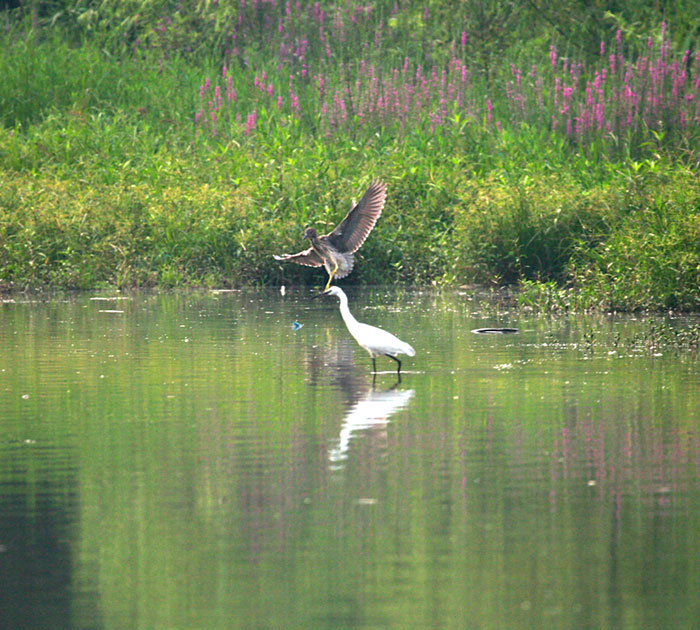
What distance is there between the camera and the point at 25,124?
25875 mm

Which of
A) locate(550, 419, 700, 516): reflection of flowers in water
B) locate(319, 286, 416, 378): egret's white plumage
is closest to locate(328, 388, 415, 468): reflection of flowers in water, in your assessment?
locate(319, 286, 416, 378): egret's white plumage

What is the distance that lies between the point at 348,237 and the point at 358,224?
0.19m

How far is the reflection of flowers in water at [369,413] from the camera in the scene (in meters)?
8.75

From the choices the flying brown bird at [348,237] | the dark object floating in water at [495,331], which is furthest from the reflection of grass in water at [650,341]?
the flying brown bird at [348,237]

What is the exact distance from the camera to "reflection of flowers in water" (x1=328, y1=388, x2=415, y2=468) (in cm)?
875

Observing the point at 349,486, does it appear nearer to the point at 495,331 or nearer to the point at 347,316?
the point at 347,316

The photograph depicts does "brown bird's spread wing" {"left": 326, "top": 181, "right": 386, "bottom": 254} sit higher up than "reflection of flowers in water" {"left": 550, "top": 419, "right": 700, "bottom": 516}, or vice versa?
"brown bird's spread wing" {"left": 326, "top": 181, "right": 386, "bottom": 254}

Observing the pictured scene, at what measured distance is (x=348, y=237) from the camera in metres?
19.0

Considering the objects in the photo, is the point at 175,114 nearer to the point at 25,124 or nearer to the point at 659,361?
the point at 25,124

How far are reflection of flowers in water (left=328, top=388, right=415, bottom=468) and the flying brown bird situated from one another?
7588 millimetres

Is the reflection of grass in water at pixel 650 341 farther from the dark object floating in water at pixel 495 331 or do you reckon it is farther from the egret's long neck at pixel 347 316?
the egret's long neck at pixel 347 316

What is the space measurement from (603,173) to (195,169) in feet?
18.7

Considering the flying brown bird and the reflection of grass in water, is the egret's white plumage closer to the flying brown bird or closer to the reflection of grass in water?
the reflection of grass in water

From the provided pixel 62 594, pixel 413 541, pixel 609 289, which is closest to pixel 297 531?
pixel 413 541
